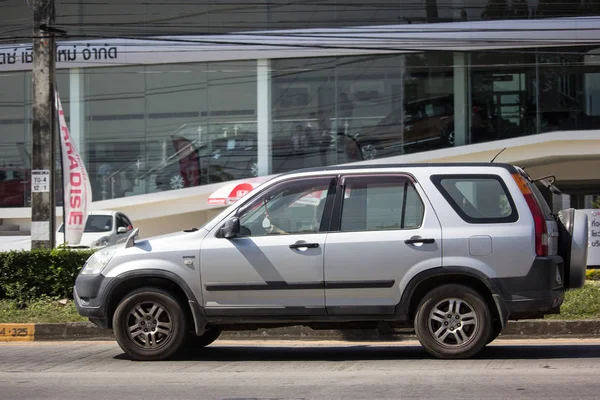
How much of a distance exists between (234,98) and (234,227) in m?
19.9

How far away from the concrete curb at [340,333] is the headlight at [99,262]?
2479 mm

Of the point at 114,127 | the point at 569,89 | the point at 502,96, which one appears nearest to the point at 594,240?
the point at 569,89

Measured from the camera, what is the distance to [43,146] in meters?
14.7

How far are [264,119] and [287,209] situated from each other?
1933cm

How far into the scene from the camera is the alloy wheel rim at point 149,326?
28.6 feet

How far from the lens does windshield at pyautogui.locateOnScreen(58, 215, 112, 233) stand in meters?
21.8

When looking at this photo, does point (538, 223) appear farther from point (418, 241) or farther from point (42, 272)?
point (42, 272)

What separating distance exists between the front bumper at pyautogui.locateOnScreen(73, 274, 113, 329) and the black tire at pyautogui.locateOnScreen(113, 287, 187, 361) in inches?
6.7

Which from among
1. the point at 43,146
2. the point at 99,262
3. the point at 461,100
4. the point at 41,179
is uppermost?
the point at 461,100

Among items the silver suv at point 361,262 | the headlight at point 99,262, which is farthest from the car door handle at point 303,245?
the headlight at point 99,262

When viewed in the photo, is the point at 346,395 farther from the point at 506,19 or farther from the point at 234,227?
the point at 506,19

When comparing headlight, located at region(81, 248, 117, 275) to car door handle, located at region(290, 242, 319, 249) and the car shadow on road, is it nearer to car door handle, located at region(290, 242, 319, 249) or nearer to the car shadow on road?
the car shadow on road

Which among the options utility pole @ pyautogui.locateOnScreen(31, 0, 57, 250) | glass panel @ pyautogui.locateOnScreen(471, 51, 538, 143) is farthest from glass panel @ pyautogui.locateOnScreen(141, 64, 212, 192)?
utility pole @ pyautogui.locateOnScreen(31, 0, 57, 250)

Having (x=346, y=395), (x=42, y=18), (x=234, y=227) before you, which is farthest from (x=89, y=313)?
(x=42, y=18)
